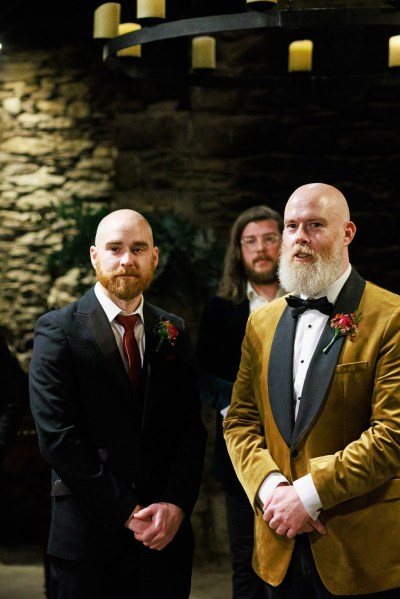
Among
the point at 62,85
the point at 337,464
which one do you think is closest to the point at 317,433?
the point at 337,464

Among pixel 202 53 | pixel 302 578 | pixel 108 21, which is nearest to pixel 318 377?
pixel 302 578

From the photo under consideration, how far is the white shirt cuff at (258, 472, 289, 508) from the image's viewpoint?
7.82 ft

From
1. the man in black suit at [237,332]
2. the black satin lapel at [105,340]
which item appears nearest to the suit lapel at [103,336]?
the black satin lapel at [105,340]

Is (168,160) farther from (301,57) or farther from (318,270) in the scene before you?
(318,270)

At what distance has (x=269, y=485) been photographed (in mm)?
2396

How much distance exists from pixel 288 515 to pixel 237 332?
4.61ft

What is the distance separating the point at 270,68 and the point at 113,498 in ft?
12.4

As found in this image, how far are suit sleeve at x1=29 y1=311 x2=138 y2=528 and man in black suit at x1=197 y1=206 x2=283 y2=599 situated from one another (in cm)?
96

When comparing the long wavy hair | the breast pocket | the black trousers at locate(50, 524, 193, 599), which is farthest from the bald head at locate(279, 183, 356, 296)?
the long wavy hair

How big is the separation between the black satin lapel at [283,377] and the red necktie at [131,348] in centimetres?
49

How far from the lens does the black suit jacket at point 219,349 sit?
359cm

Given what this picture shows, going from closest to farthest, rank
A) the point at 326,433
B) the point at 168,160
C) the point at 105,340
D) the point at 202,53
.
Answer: the point at 326,433
the point at 105,340
the point at 202,53
the point at 168,160

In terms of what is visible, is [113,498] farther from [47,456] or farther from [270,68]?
[270,68]

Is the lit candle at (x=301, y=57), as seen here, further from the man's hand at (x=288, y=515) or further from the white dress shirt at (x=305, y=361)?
the man's hand at (x=288, y=515)
